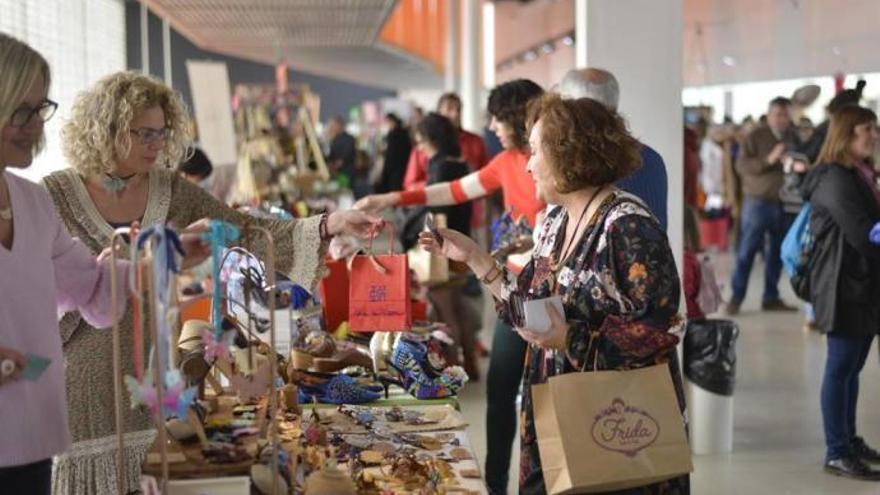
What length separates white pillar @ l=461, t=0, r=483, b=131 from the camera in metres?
15.8

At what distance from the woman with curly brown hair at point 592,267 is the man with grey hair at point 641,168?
0.87 metres

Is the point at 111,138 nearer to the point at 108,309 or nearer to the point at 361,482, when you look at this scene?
the point at 108,309

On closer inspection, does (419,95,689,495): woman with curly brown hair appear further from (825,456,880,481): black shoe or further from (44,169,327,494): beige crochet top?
(825,456,880,481): black shoe

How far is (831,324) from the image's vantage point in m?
5.26

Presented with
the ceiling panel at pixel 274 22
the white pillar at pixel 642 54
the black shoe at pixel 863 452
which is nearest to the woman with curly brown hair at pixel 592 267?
the white pillar at pixel 642 54

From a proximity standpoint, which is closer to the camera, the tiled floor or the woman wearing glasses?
the woman wearing glasses

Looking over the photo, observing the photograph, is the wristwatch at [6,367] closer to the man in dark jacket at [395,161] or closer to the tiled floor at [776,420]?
the tiled floor at [776,420]

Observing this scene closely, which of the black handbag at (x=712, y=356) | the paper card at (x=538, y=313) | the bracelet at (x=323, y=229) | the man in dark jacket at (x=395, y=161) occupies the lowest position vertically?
the black handbag at (x=712, y=356)

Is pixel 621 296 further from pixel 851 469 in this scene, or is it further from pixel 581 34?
pixel 851 469

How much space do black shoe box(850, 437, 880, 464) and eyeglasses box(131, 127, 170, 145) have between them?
12.6 feet

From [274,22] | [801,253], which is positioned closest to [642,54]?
[801,253]

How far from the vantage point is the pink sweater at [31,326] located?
2.22m

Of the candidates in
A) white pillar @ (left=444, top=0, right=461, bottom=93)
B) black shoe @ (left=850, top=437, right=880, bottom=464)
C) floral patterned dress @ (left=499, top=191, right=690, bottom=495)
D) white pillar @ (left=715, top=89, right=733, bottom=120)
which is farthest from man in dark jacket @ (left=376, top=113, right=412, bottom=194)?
white pillar @ (left=444, top=0, right=461, bottom=93)

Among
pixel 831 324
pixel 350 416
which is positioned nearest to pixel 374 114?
pixel 831 324
